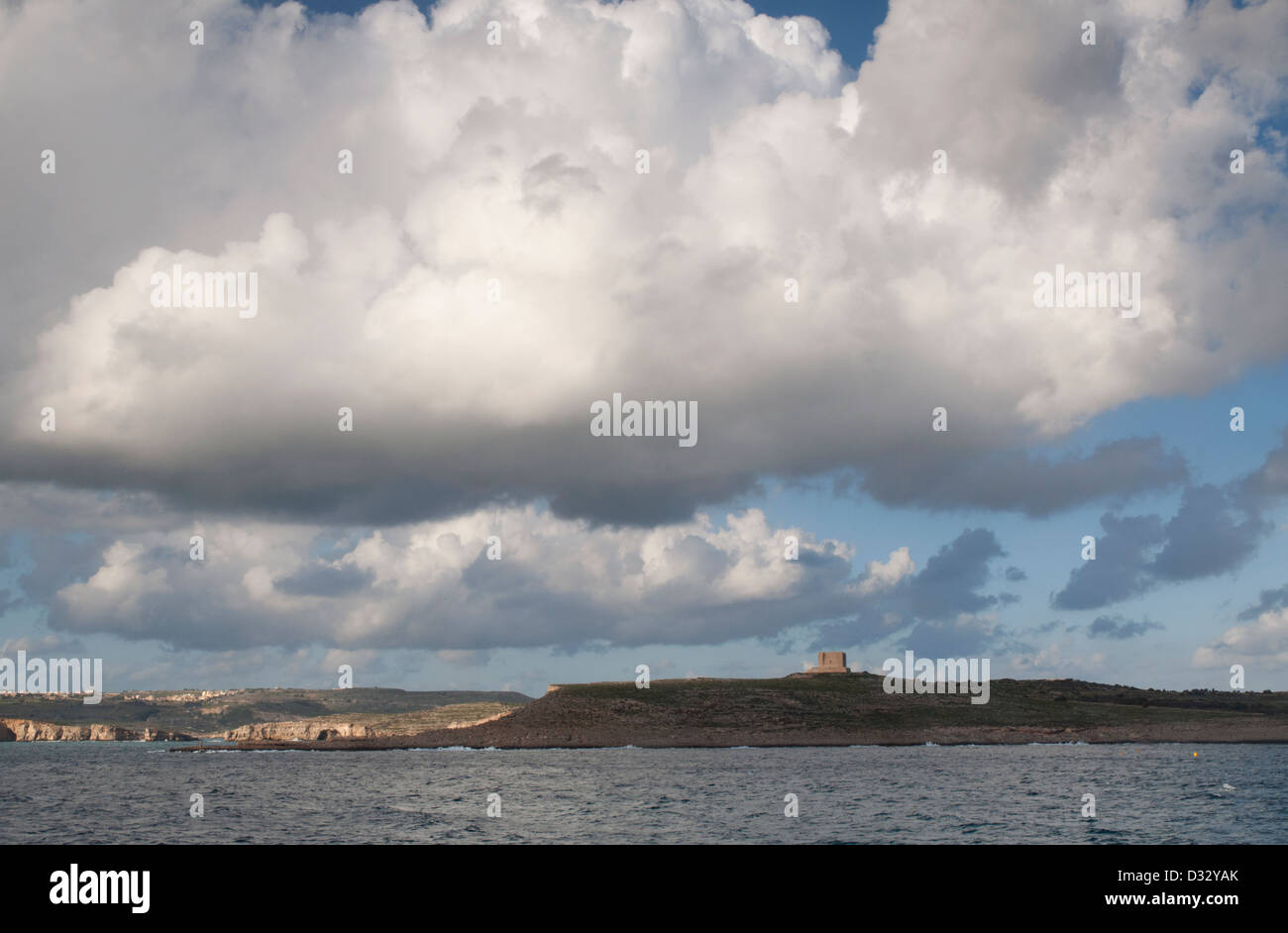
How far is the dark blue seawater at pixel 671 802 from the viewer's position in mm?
65688

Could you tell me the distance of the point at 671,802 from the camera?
84.2 metres

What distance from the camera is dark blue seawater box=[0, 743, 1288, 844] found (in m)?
65.7

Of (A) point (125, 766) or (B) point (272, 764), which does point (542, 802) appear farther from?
(A) point (125, 766)
